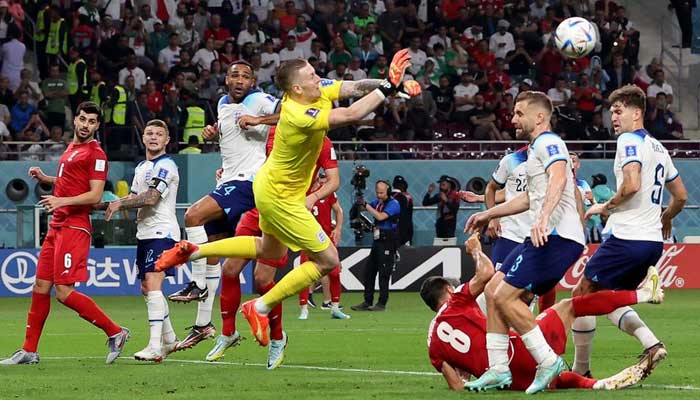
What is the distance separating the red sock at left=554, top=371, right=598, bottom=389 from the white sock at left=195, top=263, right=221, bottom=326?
14.6 feet

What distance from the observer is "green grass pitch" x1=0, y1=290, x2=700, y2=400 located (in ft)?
32.3

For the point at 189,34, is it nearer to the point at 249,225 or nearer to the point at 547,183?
the point at 249,225

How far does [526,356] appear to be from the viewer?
9.80m

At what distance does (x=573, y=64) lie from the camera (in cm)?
3147

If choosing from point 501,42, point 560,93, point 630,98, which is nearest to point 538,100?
point 630,98

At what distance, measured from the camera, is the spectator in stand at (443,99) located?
29.2 metres

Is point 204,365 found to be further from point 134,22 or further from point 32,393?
point 134,22

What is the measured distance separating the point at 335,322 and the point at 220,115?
20.3 ft

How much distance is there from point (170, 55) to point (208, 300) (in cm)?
1556

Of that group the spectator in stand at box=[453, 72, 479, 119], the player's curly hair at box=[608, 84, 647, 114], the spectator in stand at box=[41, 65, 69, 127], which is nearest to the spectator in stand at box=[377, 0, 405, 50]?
the spectator in stand at box=[453, 72, 479, 119]

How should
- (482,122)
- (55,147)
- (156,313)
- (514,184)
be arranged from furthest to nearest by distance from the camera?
(482,122)
(55,147)
(514,184)
(156,313)

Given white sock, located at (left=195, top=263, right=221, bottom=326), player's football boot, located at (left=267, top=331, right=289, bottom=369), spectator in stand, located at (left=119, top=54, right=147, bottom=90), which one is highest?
spectator in stand, located at (left=119, top=54, right=147, bottom=90)

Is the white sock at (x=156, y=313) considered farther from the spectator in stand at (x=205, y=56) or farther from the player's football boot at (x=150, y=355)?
the spectator in stand at (x=205, y=56)

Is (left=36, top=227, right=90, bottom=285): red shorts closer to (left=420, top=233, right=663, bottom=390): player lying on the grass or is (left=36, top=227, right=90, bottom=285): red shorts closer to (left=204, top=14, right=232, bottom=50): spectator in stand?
(left=420, top=233, right=663, bottom=390): player lying on the grass
